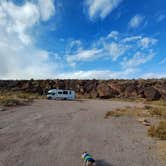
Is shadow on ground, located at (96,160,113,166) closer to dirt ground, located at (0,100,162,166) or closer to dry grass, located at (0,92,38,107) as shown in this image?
dirt ground, located at (0,100,162,166)

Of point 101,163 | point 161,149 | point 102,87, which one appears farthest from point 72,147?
point 102,87

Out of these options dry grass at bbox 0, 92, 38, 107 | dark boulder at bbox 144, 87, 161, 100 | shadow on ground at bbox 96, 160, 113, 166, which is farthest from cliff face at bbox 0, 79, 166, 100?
shadow on ground at bbox 96, 160, 113, 166

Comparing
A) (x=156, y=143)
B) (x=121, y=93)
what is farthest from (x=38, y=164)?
(x=121, y=93)

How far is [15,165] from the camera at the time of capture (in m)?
4.82

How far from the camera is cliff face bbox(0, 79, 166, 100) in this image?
40469mm

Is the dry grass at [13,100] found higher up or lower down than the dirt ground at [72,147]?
higher up

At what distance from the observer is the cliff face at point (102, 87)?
4047 cm

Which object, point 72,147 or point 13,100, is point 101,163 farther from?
point 13,100

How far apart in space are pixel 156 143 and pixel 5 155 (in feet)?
18.3

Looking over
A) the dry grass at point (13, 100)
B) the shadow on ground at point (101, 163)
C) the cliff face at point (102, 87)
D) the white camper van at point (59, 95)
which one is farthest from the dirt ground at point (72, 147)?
the cliff face at point (102, 87)

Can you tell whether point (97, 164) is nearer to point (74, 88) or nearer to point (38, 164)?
point (38, 164)

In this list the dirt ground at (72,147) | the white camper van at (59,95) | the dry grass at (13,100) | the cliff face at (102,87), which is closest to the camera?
the dirt ground at (72,147)

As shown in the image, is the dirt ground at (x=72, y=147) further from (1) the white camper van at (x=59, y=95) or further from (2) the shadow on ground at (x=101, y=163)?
(1) the white camper van at (x=59, y=95)

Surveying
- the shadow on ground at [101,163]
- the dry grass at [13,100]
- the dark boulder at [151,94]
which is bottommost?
the shadow on ground at [101,163]
